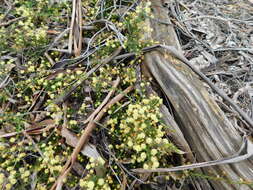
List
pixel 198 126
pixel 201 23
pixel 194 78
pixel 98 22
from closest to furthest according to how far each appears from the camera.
Answer: pixel 198 126, pixel 194 78, pixel 98 22, pixel 201 23

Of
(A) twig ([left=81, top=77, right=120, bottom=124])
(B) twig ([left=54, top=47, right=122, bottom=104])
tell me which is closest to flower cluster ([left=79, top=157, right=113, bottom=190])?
(A) twig ([left=81, top=77, right=120, bottom=124])

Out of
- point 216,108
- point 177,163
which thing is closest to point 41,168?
point 177,163

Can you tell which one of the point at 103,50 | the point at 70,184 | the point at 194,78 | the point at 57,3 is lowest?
the point at 70,184

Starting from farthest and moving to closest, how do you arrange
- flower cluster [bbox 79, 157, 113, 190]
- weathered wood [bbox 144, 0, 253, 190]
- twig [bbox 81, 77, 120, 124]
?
twig [bbox 81, 77, 120, 124]
weathered wood [bbox 144, 0, 253, 190]
flower cluster [bbox 79, 157, 113, 190]

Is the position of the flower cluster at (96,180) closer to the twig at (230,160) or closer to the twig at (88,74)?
the twig at (230,160)

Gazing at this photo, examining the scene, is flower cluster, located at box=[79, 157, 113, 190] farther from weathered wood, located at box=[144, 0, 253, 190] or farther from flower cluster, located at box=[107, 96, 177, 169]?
weathered wood, located at box=[144, 0, 253, 190]

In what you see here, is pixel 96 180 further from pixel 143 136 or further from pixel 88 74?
pixel 88 74

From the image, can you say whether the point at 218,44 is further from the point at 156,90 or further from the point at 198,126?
the point at 198,126

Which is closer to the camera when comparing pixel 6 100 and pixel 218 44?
pixel 6 100

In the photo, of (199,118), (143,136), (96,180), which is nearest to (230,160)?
(199,118)
